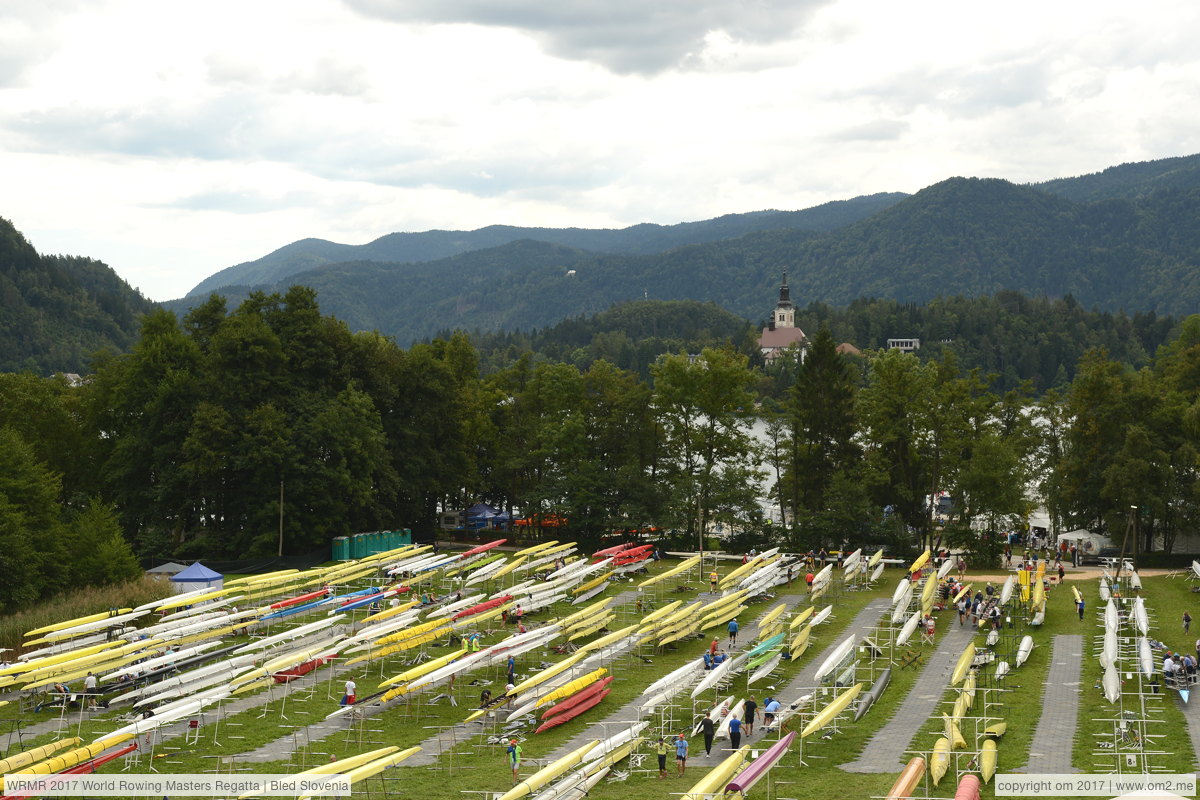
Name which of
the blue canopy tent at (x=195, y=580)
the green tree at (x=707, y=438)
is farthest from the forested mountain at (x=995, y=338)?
the blue canopy tent at (x=195, y=580)

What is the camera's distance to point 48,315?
172375mm

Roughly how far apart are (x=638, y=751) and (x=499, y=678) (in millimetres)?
8345

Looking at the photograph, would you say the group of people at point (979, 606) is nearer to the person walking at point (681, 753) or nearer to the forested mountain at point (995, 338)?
the person walking at point (681, 753)

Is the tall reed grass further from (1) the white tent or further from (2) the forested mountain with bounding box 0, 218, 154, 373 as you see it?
(2) the forested mountain with bounding box 0, 218, 154, 373

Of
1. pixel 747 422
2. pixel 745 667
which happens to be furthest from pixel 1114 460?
pixel 745 667

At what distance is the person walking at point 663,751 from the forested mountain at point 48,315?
5685 inches

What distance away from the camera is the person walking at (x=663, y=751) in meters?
23.1

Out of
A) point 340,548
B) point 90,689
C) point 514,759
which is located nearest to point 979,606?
point 514,759

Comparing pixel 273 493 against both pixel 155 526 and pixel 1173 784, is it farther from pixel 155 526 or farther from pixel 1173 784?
pixel 1173 784

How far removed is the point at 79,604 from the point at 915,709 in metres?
27.2

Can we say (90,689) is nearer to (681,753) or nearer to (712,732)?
(681,753)

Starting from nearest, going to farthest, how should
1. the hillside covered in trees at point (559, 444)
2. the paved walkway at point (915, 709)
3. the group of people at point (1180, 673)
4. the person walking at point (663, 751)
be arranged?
1. the person walking at point (663, 751)
2. the paved walkway at point (915, 709)
3. the group of people at point (1180, 673)
4. the hillside covered in trees at point (559, 444)

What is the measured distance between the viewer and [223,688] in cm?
2711

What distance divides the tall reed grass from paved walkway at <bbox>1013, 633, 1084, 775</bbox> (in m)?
28.0
